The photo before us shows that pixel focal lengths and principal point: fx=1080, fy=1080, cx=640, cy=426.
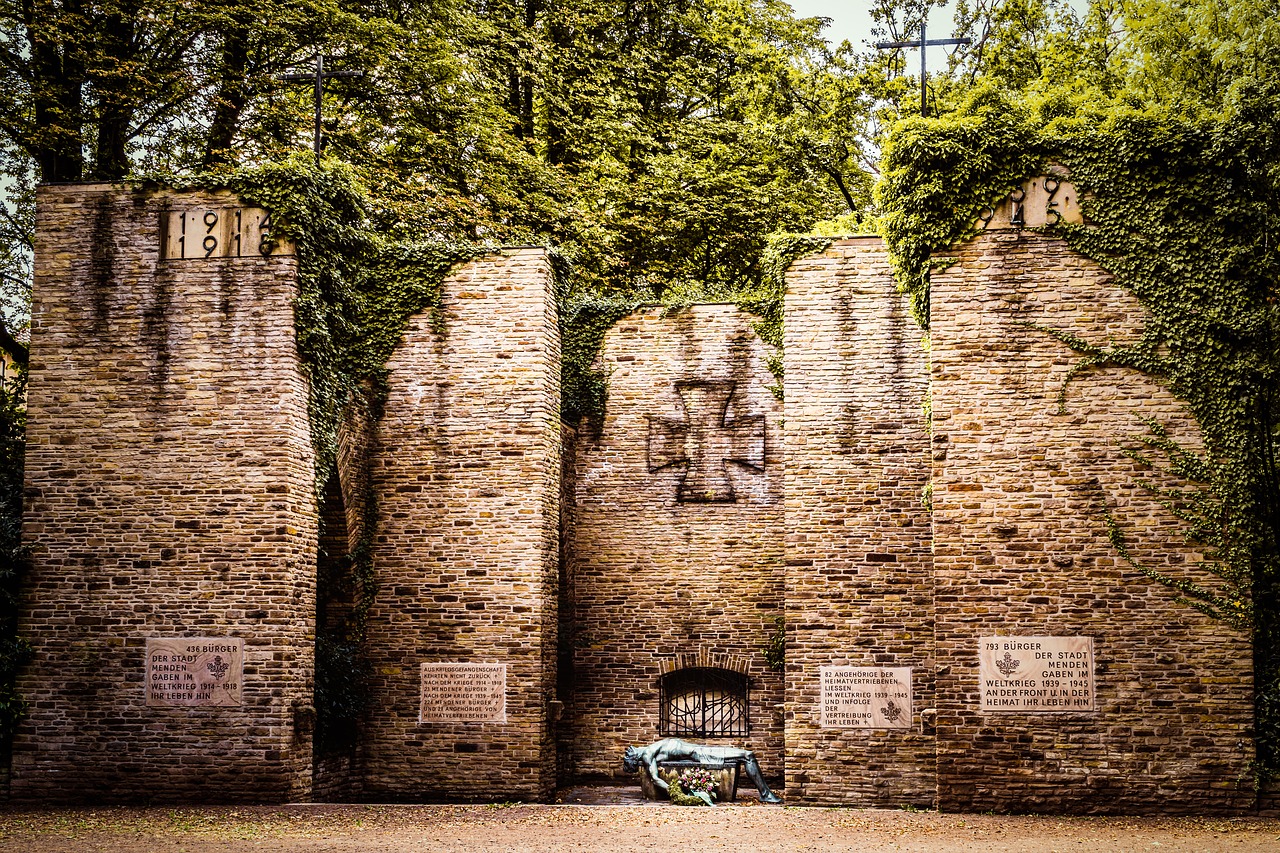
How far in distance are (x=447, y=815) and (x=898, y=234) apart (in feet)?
26.3

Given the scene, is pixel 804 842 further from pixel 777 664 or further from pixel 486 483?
pixel 486 483

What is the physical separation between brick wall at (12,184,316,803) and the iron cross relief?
5201mm

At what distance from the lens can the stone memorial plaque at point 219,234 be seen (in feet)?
39.9

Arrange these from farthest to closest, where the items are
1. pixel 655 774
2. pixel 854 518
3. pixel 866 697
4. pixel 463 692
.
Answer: pixel 854 518, pixel 655 774, pixel 463 692, pixel 866 697

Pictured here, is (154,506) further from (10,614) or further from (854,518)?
(854,518)

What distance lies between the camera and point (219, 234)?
12.2 metres

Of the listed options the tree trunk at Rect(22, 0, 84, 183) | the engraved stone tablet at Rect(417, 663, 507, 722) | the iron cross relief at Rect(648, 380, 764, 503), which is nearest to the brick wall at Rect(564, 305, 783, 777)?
the iron cross relief at Rect(648, 380, 764, 503)

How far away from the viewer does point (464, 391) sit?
13.8 meters

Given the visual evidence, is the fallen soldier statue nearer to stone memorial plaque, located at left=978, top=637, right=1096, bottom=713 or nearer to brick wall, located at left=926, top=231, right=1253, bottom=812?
brick wall, located at left=926, top=231, right=1253, bottom=812

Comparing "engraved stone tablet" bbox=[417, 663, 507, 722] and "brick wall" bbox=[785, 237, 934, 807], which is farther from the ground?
"brick wall" bbox=[785, 237, 934, 807]

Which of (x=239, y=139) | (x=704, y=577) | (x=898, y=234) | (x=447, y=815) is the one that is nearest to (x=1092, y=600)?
(x=898, y=234)

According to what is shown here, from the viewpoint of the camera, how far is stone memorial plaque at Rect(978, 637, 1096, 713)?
10.9 meters

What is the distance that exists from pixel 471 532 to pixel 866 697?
5216 millimetres

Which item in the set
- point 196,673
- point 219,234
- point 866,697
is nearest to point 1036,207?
point 866,697
